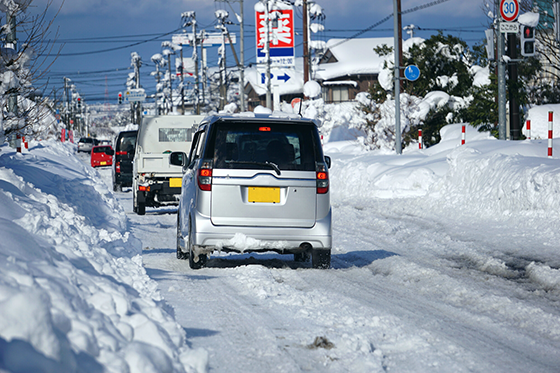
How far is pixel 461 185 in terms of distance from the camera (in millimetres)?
14648

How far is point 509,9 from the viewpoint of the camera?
18422mm

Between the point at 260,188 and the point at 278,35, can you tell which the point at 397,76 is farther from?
the point at 278,35

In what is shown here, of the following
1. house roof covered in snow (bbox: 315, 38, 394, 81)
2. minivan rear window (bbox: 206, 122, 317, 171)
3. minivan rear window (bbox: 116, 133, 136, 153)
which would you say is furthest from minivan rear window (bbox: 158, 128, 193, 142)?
house roof covered in snow (bbox: 315, 38, 394, 81)

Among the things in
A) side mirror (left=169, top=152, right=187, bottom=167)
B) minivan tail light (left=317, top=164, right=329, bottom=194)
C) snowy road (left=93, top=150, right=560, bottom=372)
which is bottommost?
snowy road (left=93, top=150, right=560, bottom=372)

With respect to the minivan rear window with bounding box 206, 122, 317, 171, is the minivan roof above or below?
above

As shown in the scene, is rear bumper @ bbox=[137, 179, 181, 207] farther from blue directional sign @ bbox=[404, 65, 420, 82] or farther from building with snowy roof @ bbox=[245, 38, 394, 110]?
building with snowy roof @ bbox=[245, 38, 394, 110]

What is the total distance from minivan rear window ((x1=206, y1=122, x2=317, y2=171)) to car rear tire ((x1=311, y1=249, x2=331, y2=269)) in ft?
3.28

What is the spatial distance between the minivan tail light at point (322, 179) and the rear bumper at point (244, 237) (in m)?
0.50

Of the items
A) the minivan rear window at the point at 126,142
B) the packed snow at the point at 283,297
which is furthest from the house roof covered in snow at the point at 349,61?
the packed snow at the point at 283,297

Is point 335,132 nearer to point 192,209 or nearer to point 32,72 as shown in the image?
point 32,72

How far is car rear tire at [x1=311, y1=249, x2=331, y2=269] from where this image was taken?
24.7 ft

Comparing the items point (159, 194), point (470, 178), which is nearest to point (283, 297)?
point (159, 194)

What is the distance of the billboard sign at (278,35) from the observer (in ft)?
146

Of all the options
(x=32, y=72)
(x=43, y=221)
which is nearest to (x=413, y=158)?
(x=32, y=72)
